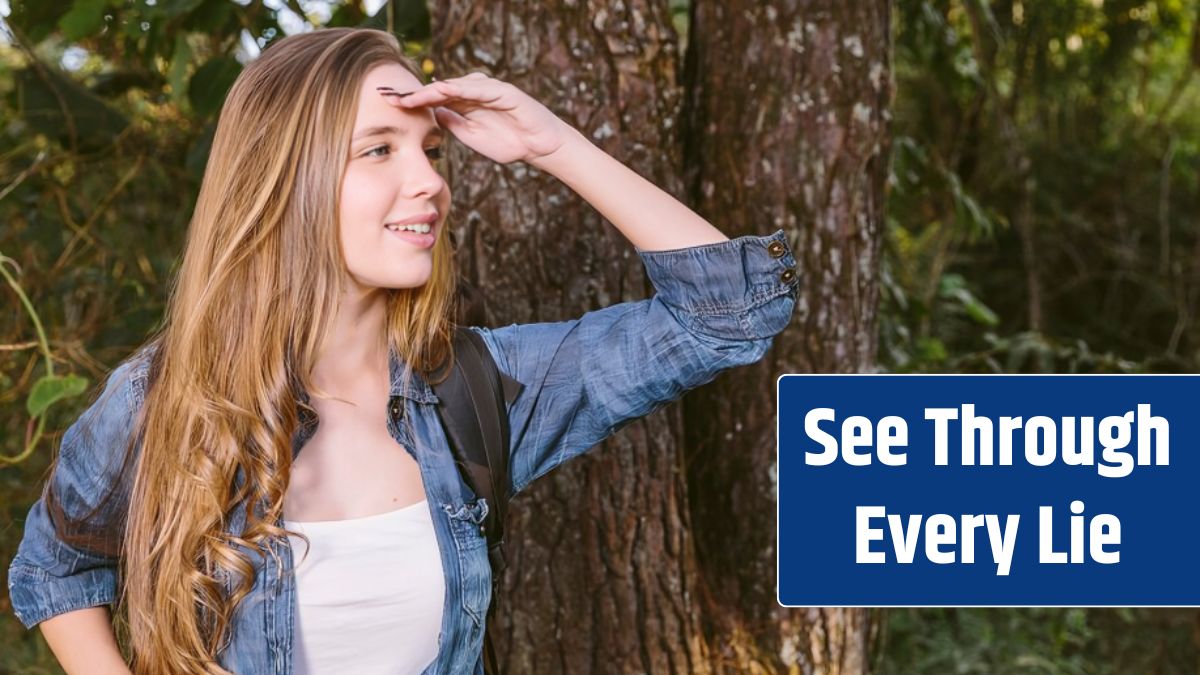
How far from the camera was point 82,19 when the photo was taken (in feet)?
7.73

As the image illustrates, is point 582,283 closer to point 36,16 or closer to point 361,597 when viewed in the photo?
point 361,597

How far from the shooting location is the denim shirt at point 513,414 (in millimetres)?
1416

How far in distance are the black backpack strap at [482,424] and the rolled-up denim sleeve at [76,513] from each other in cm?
38

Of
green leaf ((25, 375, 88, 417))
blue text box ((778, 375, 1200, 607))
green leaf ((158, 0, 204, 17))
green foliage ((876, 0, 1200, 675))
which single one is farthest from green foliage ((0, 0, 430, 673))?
green foliage ((876, 0, 1200, 675))

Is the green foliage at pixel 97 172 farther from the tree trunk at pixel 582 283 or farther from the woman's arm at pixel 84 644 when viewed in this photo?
the woman's arm at pixel 84 644

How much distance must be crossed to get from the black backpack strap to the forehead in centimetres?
30

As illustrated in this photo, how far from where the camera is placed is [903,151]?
11.7 ft

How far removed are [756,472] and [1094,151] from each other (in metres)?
4.33

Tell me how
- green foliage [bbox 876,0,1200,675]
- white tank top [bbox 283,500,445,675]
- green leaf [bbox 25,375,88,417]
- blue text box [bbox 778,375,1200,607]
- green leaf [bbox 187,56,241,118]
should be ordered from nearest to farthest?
white tank top [bbox 283,500,445,675] < blue text box [bbox 778,375,1200,607] < green leaf [bbox 25,375,88,417] < green leaf [bbox 187,56,241,118] < green foliage [bbox 876,0,1200,675]

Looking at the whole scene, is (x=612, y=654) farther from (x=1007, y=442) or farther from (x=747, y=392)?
(x=1007, y=442)

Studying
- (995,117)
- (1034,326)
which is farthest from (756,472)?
(995,117)

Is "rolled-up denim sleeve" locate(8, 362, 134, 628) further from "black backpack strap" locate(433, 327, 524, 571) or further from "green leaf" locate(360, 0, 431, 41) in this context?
"green leaf" locate(360, 0, 431, 41)

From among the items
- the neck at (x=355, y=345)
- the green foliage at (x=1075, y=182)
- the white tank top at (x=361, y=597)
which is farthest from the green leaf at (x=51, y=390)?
the green foliage at (x=1075, y=182)

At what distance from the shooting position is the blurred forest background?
2.11 meters
